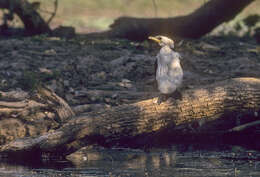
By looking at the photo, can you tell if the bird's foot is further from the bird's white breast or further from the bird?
the bird's white breast

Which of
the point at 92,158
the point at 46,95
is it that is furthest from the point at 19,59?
the point at 92,158

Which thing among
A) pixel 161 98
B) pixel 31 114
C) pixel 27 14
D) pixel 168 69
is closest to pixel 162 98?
pixel 161 98

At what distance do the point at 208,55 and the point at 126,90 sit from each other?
129 inches

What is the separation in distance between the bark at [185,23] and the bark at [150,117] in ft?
22.9

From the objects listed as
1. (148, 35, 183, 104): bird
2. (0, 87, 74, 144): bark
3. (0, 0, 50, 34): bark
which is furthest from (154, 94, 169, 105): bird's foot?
(0, 0, 50, 34): bark

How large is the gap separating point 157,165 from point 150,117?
29.3 inches

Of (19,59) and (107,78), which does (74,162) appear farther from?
(19,59)

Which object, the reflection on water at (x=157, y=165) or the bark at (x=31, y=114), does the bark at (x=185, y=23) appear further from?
the reflection on water at (x=157, y=165)

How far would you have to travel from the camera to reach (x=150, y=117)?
780 centimetres

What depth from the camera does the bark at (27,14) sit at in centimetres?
1521

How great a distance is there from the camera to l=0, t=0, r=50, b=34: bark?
1521 cm

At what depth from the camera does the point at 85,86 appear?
11.1 meters

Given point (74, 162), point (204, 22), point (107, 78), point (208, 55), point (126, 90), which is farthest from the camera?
point (204, 22)

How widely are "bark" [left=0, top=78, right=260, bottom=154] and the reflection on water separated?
0.78 feet
